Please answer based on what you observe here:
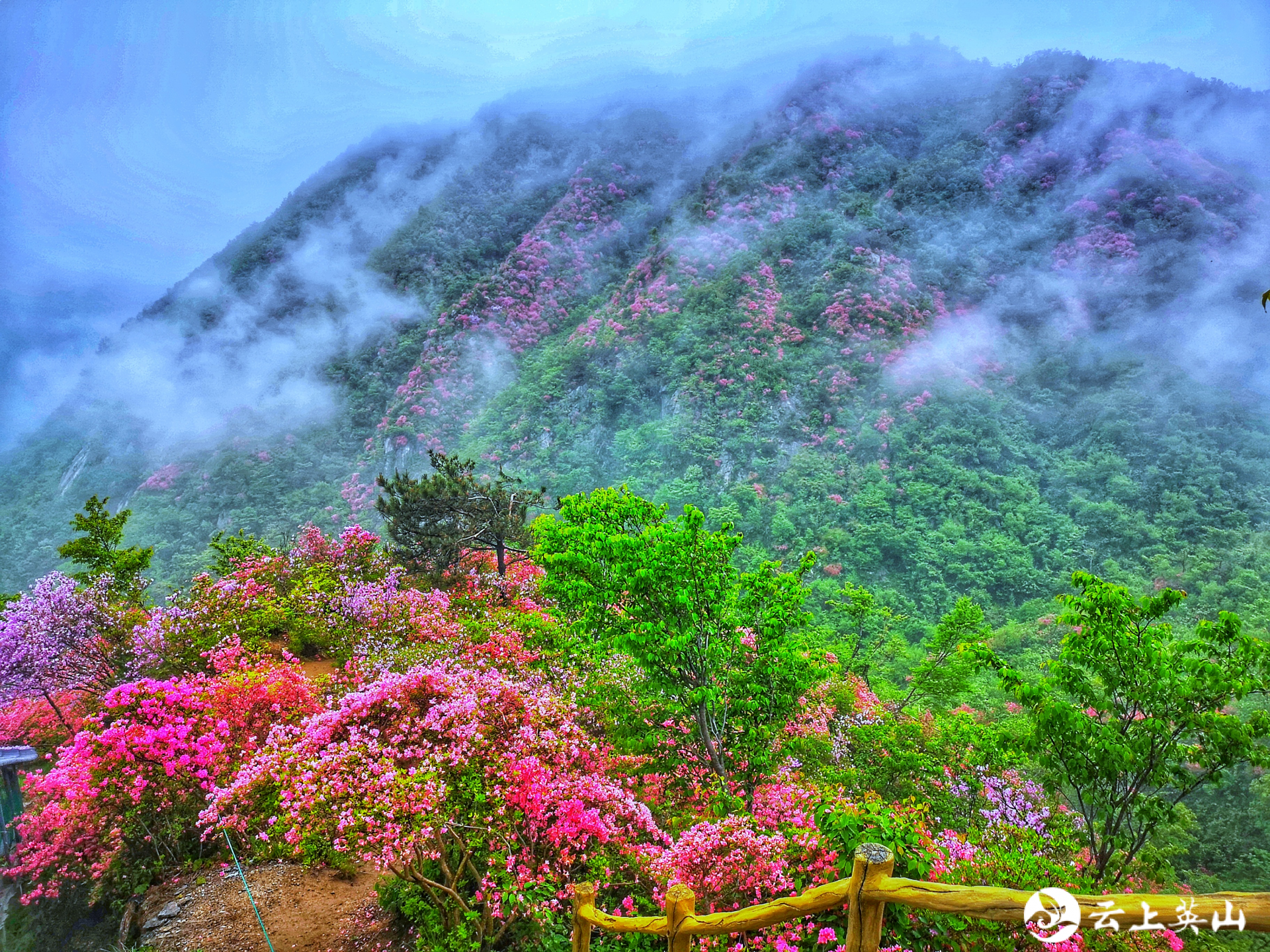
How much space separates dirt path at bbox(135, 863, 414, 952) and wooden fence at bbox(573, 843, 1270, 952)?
5080 millimetres

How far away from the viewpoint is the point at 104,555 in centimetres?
1266

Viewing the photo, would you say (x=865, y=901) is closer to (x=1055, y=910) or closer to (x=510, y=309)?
(x=1055, y=910)

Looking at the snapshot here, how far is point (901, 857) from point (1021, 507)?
65.5 feet

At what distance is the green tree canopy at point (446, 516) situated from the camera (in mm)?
14688

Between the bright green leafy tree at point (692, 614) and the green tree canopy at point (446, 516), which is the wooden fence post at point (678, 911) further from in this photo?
the green tree canopy at point (446, 516)

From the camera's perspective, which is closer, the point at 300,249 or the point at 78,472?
the point at 78,472

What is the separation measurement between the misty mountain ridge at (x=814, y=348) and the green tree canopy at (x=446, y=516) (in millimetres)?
8887

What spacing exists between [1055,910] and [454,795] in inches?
187

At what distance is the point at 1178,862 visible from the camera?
392 inches

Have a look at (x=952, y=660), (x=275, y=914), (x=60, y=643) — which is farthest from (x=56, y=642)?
(x=952, y=660)

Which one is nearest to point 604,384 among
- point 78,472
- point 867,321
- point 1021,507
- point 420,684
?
point 867,321

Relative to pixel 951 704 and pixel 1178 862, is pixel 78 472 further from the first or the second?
pixel 1178 862

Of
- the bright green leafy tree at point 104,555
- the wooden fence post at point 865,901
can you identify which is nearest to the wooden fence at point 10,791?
the bright green leafy tree at point 104,555

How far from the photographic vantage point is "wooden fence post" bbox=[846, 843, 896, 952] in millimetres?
2469
